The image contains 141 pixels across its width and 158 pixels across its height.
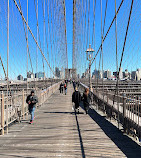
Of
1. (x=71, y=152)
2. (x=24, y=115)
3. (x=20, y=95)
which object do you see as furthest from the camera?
(x=24, y=115)

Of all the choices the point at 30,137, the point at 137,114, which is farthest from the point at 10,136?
the point at 137,114

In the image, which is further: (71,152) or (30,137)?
(30,137)

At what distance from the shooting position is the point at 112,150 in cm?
351

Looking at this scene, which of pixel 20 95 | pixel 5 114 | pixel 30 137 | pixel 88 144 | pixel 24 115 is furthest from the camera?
pixel 24 115

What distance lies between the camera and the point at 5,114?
4.97 m

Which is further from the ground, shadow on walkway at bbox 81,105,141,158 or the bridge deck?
shadow on walkway at bbox 81,105,141,158

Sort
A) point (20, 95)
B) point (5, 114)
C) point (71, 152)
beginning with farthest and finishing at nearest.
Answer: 1. point (20, 95)
2. point (5, 114)
3. point (71, 152)

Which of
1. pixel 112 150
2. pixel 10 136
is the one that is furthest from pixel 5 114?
pixel 112 150

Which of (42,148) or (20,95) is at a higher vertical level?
(20,95)

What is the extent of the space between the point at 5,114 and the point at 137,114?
3.03m

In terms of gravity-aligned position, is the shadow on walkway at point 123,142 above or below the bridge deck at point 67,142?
above

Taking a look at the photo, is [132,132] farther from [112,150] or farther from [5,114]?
[5,114]

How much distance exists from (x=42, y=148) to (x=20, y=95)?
3.21 meters

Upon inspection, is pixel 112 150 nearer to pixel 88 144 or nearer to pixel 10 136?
pixel 88 144
